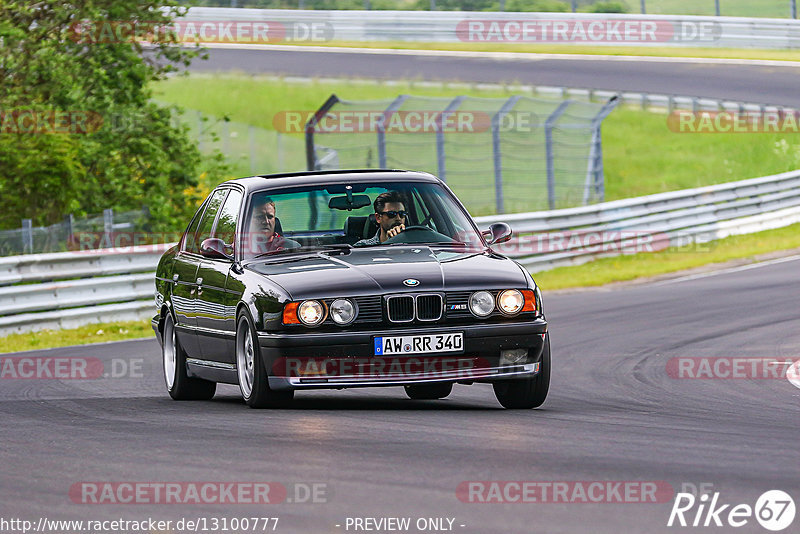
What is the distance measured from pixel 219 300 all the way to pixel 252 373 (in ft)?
2.81

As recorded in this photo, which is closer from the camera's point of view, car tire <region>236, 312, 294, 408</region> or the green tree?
car tire <region>236, 312, 294, 408</region>

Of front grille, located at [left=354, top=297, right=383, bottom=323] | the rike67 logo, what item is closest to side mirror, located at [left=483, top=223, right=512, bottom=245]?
front grille, located at [left=354, top=297, right=383, bottom=323]

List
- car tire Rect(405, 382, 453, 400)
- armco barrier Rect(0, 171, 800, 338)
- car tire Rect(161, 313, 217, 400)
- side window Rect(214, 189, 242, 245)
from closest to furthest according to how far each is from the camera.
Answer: side window Rect(214, 189, 242, 245) < car tire Rect(405, 382, 453, 400) < car tire Rect(161, 313, 217, 400) < armco barrier Rect(0, 171, 800, 338)

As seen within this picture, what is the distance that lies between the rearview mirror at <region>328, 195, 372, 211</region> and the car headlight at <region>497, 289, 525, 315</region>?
4.92ft

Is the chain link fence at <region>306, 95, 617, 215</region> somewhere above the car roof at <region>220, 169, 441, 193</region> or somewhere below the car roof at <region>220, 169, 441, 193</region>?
below

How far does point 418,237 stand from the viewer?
406 inches

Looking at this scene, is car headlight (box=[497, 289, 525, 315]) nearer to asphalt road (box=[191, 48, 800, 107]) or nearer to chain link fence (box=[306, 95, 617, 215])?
chain link fence (box=[306, 95, 617, 215])

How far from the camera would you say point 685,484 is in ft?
20.9

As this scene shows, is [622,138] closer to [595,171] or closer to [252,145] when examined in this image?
[252,145]

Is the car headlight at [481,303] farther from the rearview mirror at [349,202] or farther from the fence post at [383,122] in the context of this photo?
the fence post at [383,122]

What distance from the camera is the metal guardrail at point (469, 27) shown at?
4409 cm

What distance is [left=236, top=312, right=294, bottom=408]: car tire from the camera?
9273mm

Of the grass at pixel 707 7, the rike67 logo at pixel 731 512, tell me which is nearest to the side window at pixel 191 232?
the rike67 logo at pixel 731 512

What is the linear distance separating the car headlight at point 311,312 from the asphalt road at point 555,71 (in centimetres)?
3004
